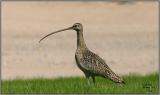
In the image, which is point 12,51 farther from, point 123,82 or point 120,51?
point 123,82

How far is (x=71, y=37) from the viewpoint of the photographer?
28.2m

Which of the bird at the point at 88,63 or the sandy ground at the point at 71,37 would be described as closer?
the bird at the point at 88,63

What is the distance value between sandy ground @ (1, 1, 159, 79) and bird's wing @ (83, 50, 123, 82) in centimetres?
619

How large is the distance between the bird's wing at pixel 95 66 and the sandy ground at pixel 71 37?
619 cm

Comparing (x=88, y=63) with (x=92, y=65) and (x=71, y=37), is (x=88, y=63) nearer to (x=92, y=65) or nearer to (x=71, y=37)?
(x=92, y=65)

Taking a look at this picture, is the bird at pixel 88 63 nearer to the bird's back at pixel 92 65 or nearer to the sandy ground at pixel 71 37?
Result: the bird's back at pixel 92 65

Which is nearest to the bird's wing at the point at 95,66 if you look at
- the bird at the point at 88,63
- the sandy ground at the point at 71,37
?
the bird at the point at 88,63

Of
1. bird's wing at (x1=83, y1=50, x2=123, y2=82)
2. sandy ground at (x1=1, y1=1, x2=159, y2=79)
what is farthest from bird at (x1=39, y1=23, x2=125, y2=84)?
sandy ground at (x1=1, y1=1, x2=159, y2=79)

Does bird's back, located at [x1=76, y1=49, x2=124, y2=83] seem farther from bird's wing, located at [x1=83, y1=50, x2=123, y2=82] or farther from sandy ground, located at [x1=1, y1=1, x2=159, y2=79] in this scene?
sandy ground, located at [x1=1, y1=1, x2=159, y2=79]

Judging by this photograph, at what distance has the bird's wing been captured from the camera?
32.0ft

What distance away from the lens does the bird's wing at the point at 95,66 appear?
9.75 meters

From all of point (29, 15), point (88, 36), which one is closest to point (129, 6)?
point (29, 15)

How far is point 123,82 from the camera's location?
1011 cm

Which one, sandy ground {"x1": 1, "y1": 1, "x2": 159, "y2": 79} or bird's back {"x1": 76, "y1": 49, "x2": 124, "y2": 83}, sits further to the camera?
sandy ground {"x1": 1, "y1": 1, "x2": 159, "y2": 79}
